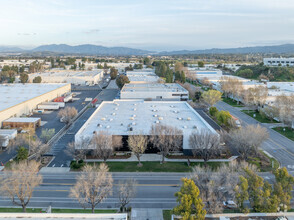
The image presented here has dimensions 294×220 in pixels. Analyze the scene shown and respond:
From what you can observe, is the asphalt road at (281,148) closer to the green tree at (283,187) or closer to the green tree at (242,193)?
the green tree at (283,187)

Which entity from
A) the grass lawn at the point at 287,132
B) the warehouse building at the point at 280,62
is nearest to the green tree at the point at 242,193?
the grass lawn at the point at 287,132

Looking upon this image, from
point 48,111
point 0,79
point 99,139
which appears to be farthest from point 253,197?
point 0,79

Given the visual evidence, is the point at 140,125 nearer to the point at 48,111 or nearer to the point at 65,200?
the point at 65,200

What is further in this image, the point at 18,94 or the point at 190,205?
the point at 18,94

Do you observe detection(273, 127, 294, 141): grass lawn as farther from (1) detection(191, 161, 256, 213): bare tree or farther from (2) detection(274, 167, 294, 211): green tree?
(1) detection(191, 161, 256, 213): bare tree

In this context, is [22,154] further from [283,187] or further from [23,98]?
[23,98]

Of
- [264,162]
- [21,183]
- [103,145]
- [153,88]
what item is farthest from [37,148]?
[153,88]

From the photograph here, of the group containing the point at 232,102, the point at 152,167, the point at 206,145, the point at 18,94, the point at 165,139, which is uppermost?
the point at 18,94
